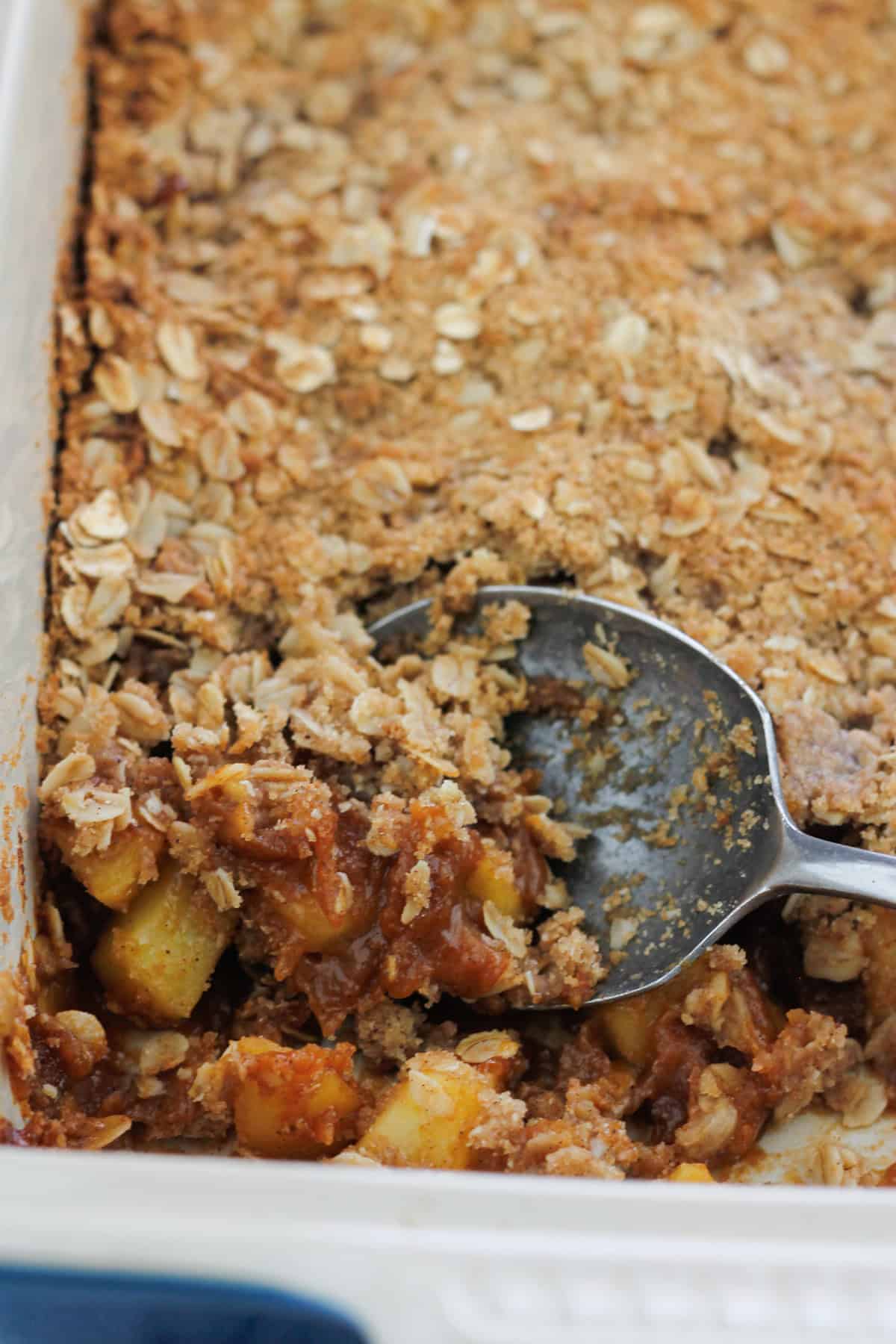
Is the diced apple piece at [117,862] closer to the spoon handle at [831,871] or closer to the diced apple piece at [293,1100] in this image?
the diced apple piece at [293,1100]

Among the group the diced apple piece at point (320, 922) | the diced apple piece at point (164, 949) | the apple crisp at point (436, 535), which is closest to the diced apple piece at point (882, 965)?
the apple crisp at point (436, 535)

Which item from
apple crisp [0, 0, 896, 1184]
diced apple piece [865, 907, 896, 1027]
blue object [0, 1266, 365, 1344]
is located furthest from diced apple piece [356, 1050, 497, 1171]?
diced apple piece [865, 907, 896, 1027]

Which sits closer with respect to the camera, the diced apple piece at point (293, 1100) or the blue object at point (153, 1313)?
the blue object at point (153, 1313)

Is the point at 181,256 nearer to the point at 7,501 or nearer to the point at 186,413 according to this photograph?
the point at 186,413

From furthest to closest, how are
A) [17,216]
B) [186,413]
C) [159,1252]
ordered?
[186,413], [17,216], [159,1252]

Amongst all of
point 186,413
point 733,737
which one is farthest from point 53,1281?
point 186,413

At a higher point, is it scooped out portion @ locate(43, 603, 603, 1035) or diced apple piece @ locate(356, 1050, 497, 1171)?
scooped out portion @ locate(43, 603, 603, 1035)

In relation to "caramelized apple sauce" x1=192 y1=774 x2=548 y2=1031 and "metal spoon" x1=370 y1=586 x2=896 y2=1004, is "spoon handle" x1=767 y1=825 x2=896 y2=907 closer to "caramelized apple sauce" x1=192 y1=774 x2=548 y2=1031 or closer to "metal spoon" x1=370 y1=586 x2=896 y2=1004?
"metal spoon" x1=370 y1=586 x2=896 y2=1004
